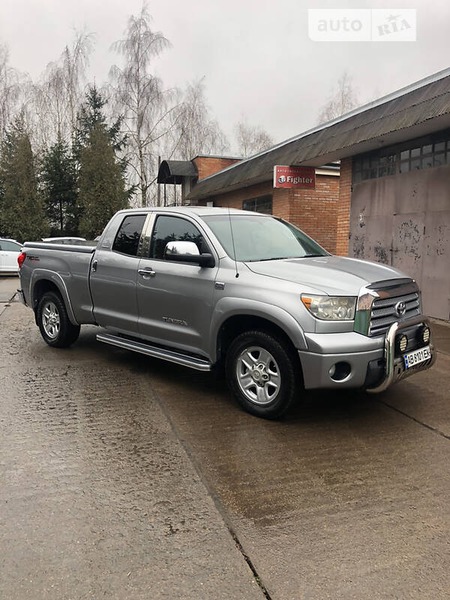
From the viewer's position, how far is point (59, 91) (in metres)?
32.2

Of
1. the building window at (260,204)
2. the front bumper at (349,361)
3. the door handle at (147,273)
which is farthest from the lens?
the building window at (260,204)

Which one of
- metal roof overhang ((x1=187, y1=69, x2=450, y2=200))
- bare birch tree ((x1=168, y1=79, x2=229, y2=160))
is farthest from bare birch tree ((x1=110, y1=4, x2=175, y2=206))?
metal roof overhang ((x1=187, y1=69, x2=450, y2=200))

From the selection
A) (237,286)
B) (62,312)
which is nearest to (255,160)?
(62,312)

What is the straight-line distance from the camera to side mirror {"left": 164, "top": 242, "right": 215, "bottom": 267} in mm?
4547

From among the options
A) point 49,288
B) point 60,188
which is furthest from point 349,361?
point 60,188

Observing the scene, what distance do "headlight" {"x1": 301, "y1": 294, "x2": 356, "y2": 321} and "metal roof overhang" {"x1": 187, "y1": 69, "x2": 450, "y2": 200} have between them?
4474mm

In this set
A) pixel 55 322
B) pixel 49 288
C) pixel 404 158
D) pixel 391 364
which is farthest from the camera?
pixel 404 158

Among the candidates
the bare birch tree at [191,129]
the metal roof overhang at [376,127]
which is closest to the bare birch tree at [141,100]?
the bare birch tree at [191,129]

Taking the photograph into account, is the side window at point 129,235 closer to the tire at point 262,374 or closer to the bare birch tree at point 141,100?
the tire at point 262,374

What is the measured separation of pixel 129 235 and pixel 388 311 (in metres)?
2.97

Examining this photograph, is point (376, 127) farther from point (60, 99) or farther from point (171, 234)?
point (60, 99)

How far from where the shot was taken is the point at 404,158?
31.2ft

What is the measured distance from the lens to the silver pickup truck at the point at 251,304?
3.90 metres

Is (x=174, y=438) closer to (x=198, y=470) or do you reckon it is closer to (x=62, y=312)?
(x=198, y=470)
